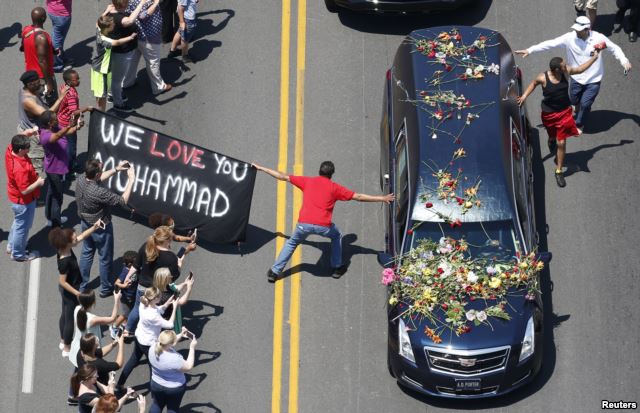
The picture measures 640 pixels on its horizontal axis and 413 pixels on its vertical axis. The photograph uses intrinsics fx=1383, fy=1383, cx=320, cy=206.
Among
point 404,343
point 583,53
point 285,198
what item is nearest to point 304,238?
point 285,198

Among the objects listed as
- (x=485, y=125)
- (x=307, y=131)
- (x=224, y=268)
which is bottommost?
(x=224, y=268)

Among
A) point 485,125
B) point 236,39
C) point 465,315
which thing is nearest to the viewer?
point 465,315

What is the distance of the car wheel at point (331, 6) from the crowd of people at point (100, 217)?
7.39 ft

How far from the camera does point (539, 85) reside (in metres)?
21.6

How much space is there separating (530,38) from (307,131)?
4.03 metres

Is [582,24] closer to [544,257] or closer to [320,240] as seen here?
[544,257]

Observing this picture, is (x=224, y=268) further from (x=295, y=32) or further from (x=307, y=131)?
(x=295, y=32)

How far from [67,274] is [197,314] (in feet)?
6.98

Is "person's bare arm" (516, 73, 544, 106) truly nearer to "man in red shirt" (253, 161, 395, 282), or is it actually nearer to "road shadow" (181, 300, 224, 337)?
"man in red shirt" (253, 161, 395, 282)

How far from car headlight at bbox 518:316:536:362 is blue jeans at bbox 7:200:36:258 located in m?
7.14

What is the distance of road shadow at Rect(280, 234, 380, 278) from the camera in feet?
64.8

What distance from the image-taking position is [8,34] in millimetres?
22516

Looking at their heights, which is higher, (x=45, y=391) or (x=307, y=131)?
(x=307, y=131)

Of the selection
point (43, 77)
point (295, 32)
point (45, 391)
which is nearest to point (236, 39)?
point (295, 32)
